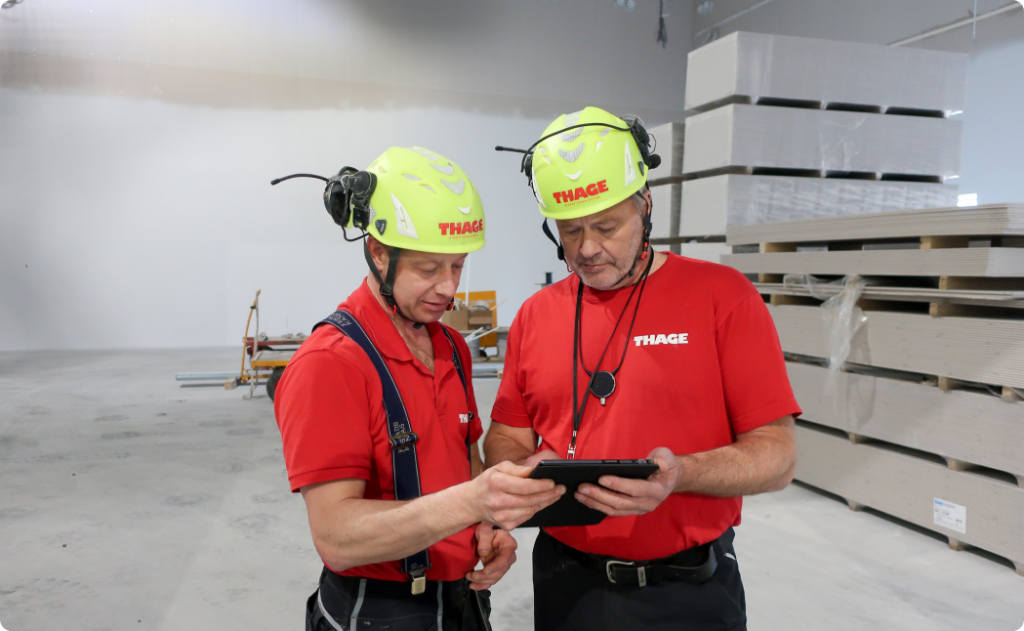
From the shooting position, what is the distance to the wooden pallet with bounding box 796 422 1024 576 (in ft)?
12.4

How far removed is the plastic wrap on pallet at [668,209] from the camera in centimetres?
694

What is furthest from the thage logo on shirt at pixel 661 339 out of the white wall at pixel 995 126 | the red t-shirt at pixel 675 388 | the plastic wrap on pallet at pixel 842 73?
the white wall at pixel 995 126

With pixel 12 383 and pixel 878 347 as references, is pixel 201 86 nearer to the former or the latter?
pixel 12 383

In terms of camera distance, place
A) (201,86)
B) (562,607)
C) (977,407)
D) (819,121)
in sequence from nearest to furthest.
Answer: (562,607)
(977,407)
(819,121)
(201,86)

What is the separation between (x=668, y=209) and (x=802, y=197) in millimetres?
1338

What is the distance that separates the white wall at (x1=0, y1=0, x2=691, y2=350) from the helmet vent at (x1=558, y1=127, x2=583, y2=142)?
11.0 meters

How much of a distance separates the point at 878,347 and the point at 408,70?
1037 cm

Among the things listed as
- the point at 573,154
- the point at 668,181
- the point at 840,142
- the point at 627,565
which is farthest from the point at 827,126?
the point at 627,565

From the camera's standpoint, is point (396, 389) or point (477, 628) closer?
point (396, 389)

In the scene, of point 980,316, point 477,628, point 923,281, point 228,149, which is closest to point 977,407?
point 980,316

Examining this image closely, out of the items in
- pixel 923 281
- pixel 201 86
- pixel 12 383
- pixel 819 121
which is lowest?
pixel 12 383

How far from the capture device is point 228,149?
39.6 feet

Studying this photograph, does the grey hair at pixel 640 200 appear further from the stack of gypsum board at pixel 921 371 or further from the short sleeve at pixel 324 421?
the stack of gypsum board at pixel 921 371

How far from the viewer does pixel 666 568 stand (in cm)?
177
